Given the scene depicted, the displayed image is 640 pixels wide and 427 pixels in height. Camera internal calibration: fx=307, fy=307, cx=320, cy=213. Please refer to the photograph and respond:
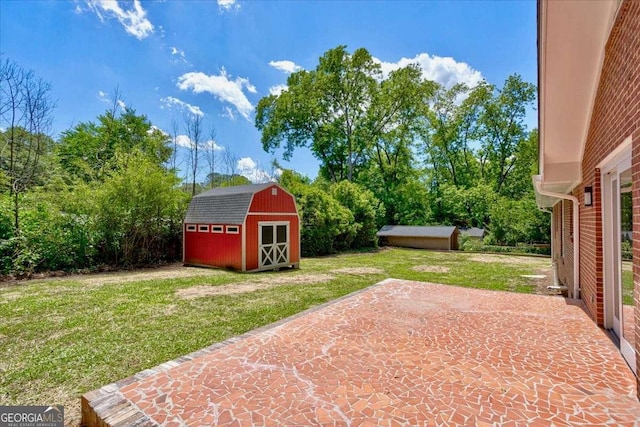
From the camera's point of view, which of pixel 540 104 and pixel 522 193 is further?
pixel 522 193

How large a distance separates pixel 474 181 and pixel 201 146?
23.0 meters

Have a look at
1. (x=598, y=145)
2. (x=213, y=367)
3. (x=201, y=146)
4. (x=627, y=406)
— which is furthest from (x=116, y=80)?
(x=627, y=406)

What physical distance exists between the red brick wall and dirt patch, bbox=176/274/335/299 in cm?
651

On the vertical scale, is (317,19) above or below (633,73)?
above

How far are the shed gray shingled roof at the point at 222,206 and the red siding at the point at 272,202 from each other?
0.64 feet

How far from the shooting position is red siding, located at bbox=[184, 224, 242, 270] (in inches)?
439

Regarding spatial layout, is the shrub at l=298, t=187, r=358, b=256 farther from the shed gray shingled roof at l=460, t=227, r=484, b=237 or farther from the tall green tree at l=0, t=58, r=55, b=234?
the tall green tree at l=0, t=58, r=55, b=234

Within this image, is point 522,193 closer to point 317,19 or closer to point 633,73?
point 317,19

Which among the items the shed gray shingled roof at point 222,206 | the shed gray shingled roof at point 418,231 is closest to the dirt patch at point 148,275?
the shed gray shingled roof at point 222,206

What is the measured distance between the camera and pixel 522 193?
25953 mm

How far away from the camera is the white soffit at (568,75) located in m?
3.02

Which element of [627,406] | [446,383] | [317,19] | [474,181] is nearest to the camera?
[627,406]

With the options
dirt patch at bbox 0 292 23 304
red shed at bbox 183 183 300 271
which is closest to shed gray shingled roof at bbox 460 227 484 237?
red shed at bbox 183 183 300 271

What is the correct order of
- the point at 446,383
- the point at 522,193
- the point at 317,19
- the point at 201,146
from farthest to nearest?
the point at 522,193
the point at 201,146
the point at 317,19
the point at 446,383
